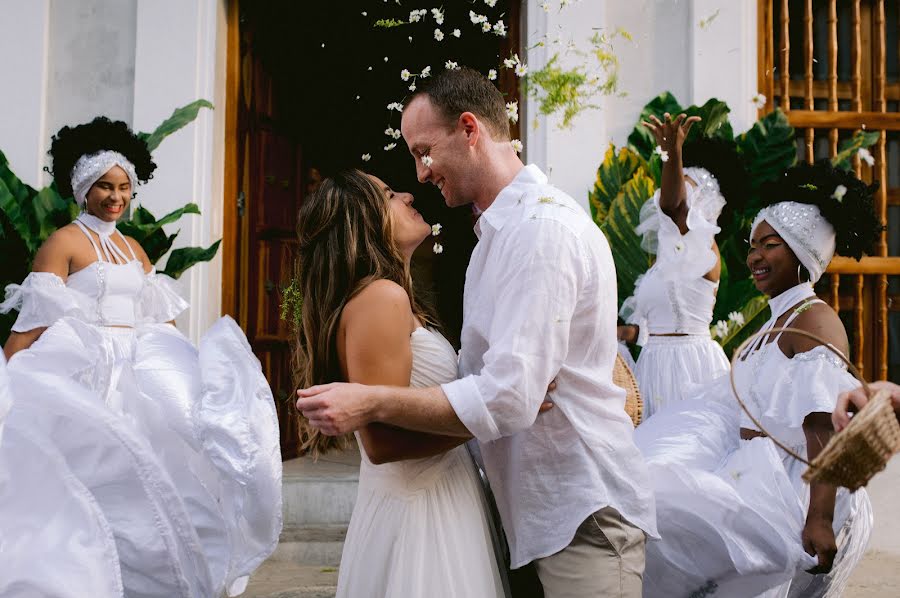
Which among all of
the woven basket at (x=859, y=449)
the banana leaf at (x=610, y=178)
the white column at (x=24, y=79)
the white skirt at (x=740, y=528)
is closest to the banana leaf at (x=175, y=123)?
the white column at (x=24, y=79)

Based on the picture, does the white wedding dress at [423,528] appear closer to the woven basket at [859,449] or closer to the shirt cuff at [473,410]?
the shirt cuff at [473,410]

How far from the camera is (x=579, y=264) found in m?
1.83

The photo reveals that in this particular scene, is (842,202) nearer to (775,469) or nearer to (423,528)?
(775,469)

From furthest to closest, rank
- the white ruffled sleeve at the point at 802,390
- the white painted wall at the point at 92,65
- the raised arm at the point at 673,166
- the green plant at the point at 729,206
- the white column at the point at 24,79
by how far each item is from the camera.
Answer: the white painted wall at the point at 92,65 → the white column at the point at 24,79 → the green plant at the point at 729,206 → the raised arm at the point at 673,166 → the white ruffled sleeve at the point at 802,390

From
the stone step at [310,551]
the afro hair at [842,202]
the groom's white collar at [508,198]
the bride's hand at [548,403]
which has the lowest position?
the stone step at [310,551]

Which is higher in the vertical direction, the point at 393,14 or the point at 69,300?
the point at 393,14

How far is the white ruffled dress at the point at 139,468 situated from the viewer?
2383mm

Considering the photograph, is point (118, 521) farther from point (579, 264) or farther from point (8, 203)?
point (8, 203)

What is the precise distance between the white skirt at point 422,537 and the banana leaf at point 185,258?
3800mm

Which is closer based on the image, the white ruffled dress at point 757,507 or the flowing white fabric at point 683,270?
the white ruffled dress at point 757,507

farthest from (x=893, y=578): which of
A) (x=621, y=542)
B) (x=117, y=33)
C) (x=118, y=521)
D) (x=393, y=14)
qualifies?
(x=117, y=33)

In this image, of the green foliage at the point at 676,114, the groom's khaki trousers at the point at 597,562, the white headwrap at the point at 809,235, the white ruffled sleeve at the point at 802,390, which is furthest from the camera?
the green foliage at the point at 676,114

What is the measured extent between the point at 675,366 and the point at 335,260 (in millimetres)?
2956

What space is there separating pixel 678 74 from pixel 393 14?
7.33ft
